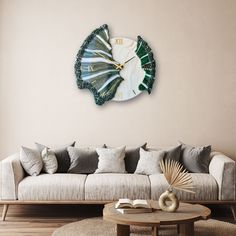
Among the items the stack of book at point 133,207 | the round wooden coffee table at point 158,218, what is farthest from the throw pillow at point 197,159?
the stack of book at point 133,207

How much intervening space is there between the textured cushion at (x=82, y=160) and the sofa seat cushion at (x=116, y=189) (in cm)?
38

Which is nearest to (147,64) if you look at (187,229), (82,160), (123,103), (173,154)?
(123,103)

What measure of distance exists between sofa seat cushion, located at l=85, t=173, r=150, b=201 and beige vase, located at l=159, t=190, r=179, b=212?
33.5 inches

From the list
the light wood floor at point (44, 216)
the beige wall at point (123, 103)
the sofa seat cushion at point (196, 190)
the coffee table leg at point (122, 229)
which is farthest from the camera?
the beige wall at point (123, 103)

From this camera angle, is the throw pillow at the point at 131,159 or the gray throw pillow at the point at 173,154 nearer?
the gray throw pillow at the point at 173,154

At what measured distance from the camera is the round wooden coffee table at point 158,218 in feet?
11.4

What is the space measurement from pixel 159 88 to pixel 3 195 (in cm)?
238

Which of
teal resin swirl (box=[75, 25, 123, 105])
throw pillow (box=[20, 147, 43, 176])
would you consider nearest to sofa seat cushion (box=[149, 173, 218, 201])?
throw pillow (box=[20, 147, 43, 176])

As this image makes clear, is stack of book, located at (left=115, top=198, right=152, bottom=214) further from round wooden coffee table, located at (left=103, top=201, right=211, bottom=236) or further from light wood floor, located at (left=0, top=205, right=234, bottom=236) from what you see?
light wood floor, located at (left=0, top=205, right=234, bottom=236)

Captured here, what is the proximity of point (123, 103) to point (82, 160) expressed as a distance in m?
1.01

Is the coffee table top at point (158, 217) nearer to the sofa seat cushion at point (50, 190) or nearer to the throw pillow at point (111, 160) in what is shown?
the sofa seat cushion at point (50, 190)

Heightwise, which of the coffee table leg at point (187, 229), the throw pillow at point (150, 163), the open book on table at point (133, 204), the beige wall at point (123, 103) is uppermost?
the beige wall at point (123, 103)

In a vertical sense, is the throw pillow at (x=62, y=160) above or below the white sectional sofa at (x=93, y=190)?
above

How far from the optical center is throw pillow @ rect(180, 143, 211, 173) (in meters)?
5.05
